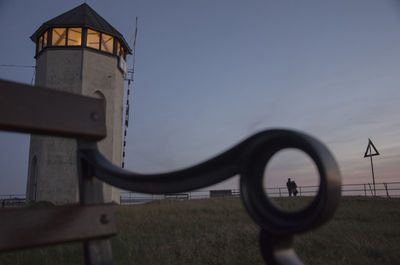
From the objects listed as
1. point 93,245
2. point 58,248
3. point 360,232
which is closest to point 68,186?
point 58,248

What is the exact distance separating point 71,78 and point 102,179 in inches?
660

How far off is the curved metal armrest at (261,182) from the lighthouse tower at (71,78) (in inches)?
591

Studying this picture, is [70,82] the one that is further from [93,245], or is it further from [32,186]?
[93,245]

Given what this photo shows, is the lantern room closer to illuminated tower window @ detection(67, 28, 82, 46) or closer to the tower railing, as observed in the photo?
illuminated tower window @ detection(67, 28, 82, 46)

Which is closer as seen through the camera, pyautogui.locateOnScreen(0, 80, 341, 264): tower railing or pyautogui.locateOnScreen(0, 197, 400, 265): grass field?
pyautogui.locateOnScreen(0, 80, 341, 264): tower railing

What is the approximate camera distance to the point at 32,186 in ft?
52.8

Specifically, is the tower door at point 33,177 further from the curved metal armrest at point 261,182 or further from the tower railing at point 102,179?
the curved metal armrest at point 261,182

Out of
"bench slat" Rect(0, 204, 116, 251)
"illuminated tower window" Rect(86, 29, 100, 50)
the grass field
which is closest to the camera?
"bench slat" Rect(0, 204, 116, 251)

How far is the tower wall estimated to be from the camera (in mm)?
15297

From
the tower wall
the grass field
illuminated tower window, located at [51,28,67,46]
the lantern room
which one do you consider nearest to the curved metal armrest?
the grass field

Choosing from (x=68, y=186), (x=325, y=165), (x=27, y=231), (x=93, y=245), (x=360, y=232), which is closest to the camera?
(x=325, y=165)

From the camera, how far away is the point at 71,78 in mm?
16516

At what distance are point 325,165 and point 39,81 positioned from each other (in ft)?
61.3

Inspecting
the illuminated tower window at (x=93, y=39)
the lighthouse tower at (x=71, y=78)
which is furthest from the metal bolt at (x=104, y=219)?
the illuminated tower window at (x=93, y=39)
